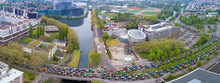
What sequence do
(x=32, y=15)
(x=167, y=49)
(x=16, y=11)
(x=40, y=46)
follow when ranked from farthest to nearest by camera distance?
(x=16, y=11), (x=32, y=15), (x=40, y=46), (x=167, y=49)

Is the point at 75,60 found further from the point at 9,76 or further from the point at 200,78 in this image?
the point at 200,78

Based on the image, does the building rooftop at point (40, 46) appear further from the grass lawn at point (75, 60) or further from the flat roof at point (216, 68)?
the flat roof at point (216, 68)

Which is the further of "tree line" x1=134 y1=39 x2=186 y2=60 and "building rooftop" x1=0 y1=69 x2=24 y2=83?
"tree line" x1=134 y1=39 x2=186 y2=60

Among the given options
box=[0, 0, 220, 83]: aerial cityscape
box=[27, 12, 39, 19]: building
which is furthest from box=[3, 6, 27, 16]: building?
box=[0, 0, 220, 83]: aerial cityscape

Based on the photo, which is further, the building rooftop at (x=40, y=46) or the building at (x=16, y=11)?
the building at (x=16, y=11)

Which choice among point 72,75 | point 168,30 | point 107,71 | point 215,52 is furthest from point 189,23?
point 72,75

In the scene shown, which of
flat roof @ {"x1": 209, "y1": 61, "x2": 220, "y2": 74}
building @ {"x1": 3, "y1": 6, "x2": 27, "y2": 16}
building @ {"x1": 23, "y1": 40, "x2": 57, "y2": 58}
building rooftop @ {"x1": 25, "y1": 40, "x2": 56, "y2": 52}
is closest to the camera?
flat roof @ {"x1": 209, "y1": 61, "x2": 220, "y2": 74}

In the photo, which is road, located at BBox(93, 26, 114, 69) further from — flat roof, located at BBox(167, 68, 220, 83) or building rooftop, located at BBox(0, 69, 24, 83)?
building rooftop, located at BBox(0, 69, 24, 83)

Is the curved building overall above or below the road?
above

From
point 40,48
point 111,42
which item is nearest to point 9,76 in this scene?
point 40,48

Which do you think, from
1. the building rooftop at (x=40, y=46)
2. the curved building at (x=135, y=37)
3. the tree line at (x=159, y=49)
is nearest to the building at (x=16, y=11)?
the building rooftop at (x=40, y=46)

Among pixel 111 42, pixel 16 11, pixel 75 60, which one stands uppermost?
pixel 16 11

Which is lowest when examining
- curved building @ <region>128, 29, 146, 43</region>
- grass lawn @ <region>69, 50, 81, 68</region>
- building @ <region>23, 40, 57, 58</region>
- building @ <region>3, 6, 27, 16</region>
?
grass lawn @ <region>69, 50, 81, 68</region>
